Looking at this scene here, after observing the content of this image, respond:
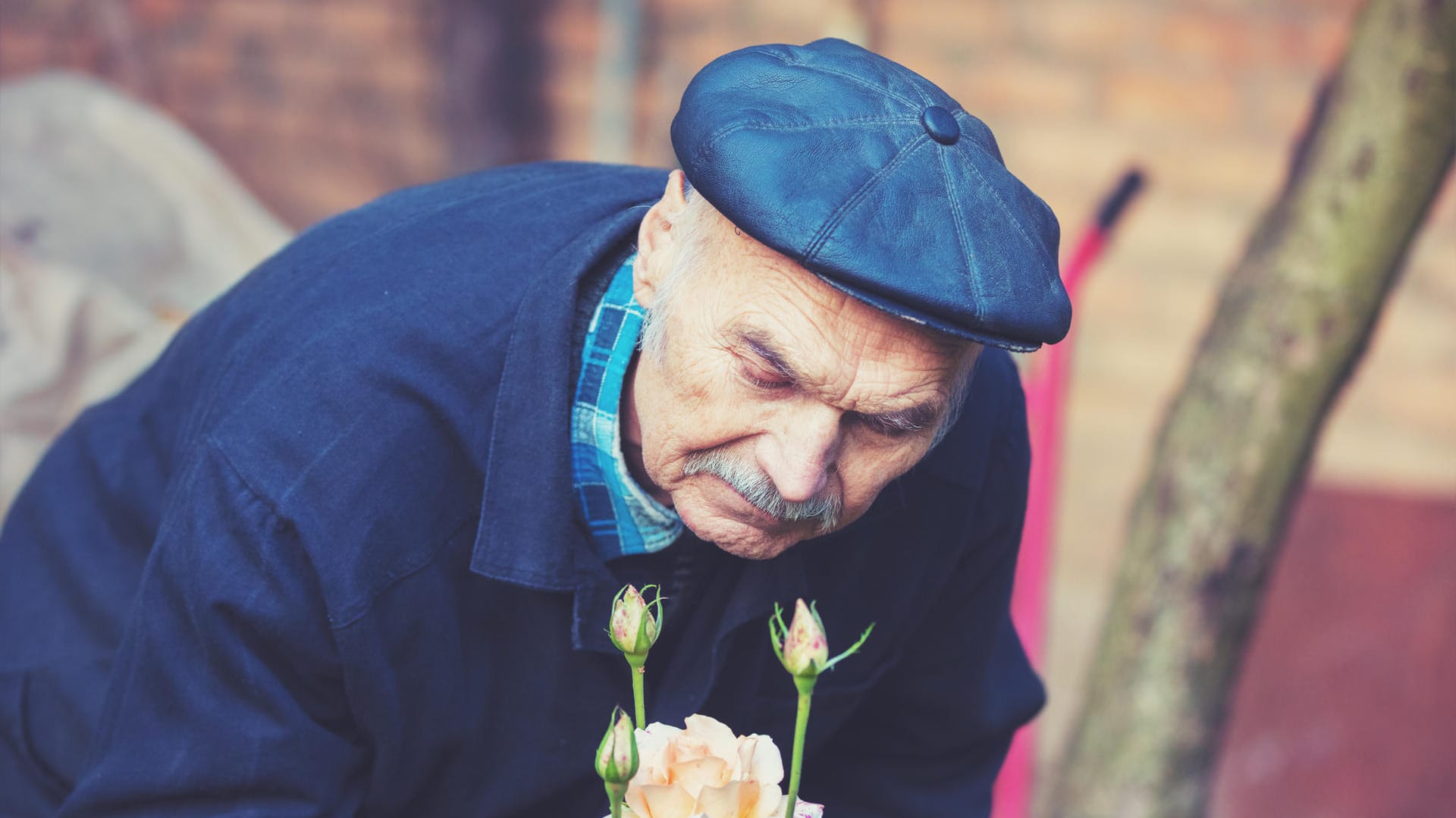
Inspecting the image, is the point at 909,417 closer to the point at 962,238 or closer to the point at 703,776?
the point at 962,238

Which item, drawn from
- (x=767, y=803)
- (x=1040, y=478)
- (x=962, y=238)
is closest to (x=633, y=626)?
(x=767, y=803)

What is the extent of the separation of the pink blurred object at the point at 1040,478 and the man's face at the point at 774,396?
3.35 ft

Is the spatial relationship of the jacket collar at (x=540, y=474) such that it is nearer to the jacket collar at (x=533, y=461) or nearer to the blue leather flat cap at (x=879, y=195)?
the jacket collar at (x=533, y=461)

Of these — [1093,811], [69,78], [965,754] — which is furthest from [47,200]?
[1093,811]

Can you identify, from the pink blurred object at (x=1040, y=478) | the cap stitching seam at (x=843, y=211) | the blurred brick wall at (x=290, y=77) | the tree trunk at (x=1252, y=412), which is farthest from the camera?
the blurred brick wall at (x=290, y=77)

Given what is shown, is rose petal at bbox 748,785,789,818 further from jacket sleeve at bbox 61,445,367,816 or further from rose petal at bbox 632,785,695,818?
jacket sleeve at bbox 61,445,367,816

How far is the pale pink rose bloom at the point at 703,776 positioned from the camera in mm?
974

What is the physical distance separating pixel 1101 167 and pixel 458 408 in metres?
2.54

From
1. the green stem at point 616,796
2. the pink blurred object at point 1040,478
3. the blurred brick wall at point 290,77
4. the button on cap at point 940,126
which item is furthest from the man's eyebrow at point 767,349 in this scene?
the blurred brick wall at point 290,77

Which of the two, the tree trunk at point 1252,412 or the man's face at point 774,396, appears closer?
the man's face at point 774,396

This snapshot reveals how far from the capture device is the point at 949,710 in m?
1.93

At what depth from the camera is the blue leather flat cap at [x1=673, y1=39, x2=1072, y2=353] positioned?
3.93 ft

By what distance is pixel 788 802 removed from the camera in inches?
40.3

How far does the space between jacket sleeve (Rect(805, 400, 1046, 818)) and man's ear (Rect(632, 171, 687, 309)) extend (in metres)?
0.62
